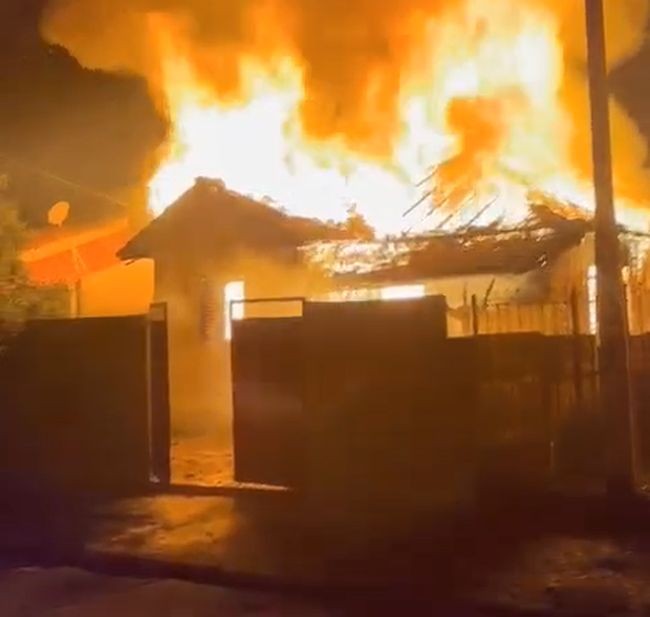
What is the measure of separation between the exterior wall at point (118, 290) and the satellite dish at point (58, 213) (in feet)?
19.1

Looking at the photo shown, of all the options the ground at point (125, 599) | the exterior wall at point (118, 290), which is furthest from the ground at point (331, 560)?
the exterior wall at point (118, 290)

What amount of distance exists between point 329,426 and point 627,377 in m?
2.90

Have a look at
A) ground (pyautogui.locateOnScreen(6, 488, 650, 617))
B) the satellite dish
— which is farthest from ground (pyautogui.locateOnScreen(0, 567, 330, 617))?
the satellite dish

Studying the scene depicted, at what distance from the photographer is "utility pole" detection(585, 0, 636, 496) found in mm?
10180

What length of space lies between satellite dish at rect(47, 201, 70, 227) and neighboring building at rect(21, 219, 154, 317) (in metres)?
2.83

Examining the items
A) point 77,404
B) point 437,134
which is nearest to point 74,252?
point 437,134

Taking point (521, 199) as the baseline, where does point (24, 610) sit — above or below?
below

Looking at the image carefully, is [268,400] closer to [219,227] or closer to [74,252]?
[219,227]

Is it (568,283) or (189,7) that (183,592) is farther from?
(189,7)

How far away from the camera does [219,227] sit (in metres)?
19.3

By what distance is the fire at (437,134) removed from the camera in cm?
1891

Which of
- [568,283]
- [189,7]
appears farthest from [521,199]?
[189,7]

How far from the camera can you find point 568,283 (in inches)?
697

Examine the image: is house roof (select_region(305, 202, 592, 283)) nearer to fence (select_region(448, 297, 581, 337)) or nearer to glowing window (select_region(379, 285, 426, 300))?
glowing window (select_region(379, 285, 426, 300))
